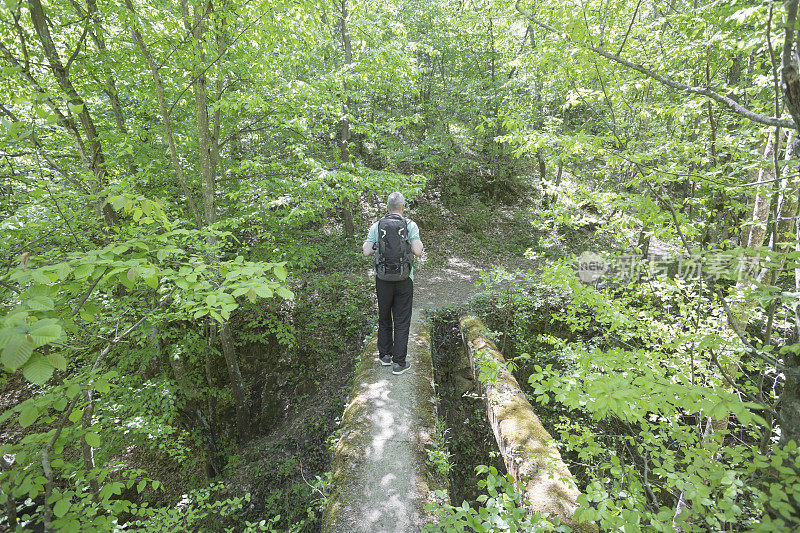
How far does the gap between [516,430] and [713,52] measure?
501 centimetres

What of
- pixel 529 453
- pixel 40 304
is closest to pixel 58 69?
pixel 40 304

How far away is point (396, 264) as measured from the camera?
427 centimetres

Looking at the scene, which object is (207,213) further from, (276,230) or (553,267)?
(553,267)

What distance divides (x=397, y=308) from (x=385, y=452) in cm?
181

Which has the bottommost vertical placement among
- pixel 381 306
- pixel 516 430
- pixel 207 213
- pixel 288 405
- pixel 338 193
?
pixel 288 405

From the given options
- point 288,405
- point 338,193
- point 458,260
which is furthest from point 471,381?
point 458,260

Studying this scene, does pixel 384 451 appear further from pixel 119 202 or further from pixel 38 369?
pixel 119 202

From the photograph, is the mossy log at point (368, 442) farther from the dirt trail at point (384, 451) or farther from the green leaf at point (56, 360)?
the green leaf at point (56, 360)

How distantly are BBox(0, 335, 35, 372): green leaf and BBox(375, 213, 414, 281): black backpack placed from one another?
329 centimetres

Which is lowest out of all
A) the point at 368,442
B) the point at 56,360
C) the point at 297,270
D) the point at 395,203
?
the point at 368,442

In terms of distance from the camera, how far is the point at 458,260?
12281mm

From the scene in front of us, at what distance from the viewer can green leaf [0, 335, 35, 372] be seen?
1.21m

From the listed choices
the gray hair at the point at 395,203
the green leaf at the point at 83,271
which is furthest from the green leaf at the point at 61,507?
the gray hair at the point at 395,203

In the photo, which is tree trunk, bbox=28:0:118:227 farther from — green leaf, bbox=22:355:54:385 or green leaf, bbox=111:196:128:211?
green leaf, bbox=22:355:54:385
